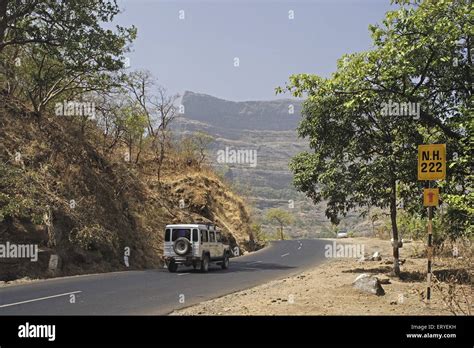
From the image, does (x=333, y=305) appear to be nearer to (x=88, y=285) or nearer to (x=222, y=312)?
(x=222, y=312)

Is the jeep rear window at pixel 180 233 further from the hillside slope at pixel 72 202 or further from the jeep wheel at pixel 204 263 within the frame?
the hillside slope at pixel 72 202

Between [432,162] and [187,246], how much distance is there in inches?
507

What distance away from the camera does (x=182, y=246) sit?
22031 millimetres

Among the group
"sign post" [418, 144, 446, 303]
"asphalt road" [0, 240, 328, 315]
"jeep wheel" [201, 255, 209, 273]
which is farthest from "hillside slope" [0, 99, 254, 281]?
"sign post" [418, 144, 446, 303]

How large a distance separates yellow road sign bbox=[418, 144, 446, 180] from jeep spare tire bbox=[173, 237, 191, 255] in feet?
41.1

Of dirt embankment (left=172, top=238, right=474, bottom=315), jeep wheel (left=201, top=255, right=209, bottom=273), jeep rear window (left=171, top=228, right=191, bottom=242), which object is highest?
jeep rear window (left=171, top=228, right=191, bottom=242)

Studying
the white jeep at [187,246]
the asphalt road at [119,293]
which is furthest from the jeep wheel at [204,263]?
the asphalt road at [119,293]

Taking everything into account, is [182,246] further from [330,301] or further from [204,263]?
[330,301]

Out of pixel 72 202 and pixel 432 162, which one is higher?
pixel 432 162

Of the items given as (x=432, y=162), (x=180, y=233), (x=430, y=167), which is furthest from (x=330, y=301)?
(x=180, y=233)

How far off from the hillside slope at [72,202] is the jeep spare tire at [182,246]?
13.1ft

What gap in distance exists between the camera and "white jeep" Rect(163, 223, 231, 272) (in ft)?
72.3

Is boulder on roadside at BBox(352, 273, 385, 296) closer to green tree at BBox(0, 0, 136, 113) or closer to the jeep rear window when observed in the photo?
the jeep rear window

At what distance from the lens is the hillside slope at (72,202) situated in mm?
20720
